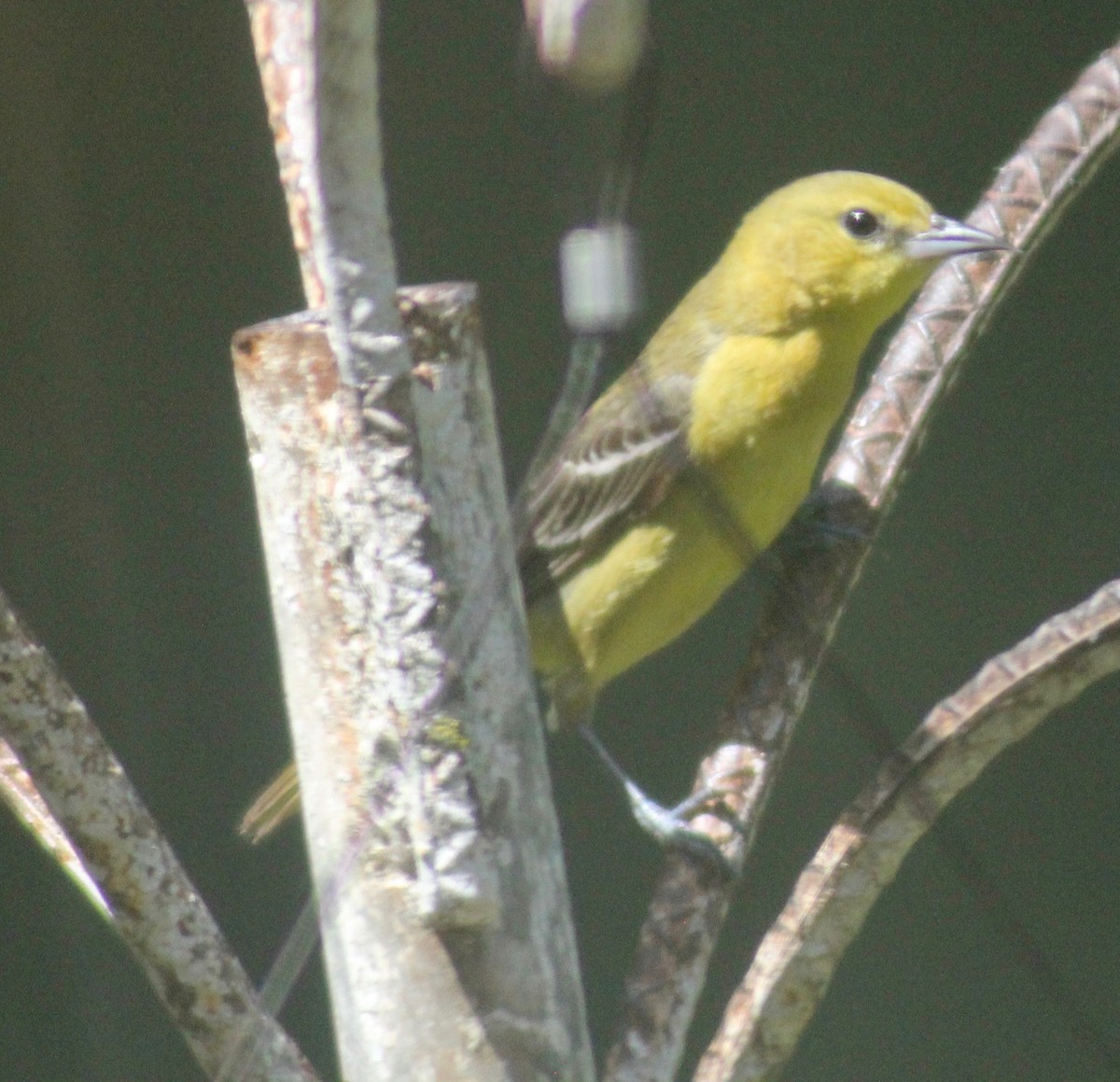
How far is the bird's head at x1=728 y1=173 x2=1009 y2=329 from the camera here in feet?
6.96

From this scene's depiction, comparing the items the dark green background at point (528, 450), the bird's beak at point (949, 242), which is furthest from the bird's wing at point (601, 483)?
the dark green background at point (528, 450)

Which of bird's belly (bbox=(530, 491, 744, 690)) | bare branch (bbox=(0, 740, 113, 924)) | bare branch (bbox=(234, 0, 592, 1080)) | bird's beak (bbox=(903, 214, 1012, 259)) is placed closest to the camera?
bare branch (bbox=(234, 0, 592, 1080))

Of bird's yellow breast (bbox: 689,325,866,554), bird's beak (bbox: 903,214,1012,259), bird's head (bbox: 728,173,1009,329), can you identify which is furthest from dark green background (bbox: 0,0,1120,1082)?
bird's beak (bbox: 903,214,1012,259)

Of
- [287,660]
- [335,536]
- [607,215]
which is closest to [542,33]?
[607,215]

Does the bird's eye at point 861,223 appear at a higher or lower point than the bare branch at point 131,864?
higher

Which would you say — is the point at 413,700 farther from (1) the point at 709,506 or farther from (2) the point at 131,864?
(1) the point at 709,506

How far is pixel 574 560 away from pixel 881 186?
0.66 metres

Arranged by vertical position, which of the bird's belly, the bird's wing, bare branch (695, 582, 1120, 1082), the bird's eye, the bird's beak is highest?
the bird's eye

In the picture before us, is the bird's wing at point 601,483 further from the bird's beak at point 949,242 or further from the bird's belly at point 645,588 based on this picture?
the bird's beak at point 949,242

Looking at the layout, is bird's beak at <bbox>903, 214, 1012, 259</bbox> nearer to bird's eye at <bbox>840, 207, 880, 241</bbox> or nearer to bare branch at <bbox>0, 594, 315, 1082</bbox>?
bird's eye at <bbox>840, 207, 880, 241</bbox>

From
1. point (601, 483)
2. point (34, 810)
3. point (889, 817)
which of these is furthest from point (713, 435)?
point (34, 810)

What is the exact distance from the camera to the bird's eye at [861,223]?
2156mm

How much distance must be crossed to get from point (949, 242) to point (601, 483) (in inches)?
22.8

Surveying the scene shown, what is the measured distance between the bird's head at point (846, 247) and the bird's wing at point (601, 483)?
0.63ft
